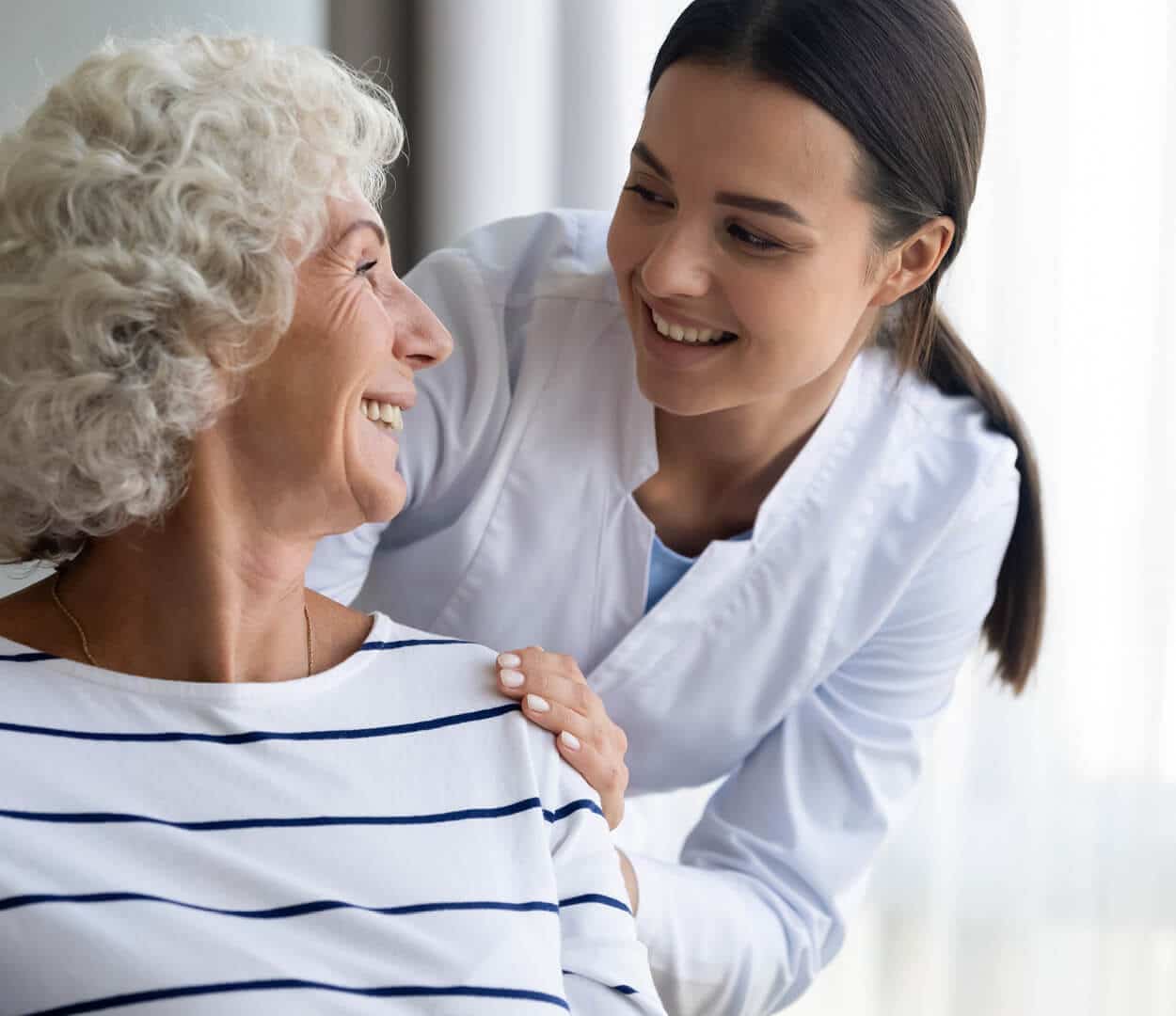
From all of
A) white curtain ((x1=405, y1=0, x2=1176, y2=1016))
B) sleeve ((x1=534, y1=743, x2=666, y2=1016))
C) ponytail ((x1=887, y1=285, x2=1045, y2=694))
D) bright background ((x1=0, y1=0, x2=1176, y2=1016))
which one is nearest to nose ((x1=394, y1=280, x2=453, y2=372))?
sleeve ((x1=534, y1=743, x2=666, y2=1016))

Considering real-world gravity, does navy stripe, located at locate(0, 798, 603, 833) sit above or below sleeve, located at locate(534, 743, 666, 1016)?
A: above

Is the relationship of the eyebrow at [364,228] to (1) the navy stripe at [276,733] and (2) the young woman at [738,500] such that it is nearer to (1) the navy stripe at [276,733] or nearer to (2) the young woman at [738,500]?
(2) the young woman at [738,500]

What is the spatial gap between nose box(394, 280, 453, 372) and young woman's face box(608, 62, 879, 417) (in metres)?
0.24

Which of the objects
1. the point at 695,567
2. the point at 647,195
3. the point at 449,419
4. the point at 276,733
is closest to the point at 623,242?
the point at 647,195

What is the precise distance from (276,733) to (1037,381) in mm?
1450

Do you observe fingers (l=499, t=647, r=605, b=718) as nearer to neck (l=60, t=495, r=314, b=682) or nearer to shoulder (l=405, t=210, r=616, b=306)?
neck (l=60, t=495, r=314, b=682)

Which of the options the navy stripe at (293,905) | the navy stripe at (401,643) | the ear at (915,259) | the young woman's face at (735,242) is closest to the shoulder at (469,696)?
the navy stripe at (401,643)

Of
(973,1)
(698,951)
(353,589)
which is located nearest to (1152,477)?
(973,1)

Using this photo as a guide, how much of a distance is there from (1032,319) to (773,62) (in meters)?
1.01

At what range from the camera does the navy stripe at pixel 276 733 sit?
3.63 feet

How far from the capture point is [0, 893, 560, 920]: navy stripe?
1025mm

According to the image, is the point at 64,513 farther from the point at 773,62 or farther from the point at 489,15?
the point at 489,15

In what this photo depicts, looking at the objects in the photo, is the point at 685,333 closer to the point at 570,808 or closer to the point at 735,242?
the point at 735,242

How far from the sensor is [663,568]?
169 centimetres
